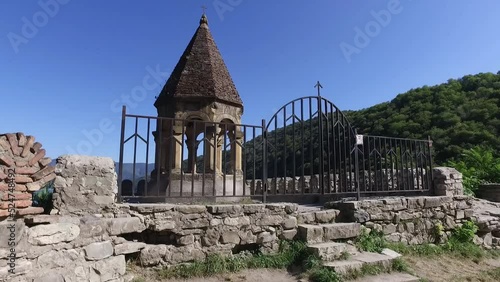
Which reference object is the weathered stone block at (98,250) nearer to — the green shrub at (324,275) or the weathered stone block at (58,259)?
the weathered stone block at (58,259)

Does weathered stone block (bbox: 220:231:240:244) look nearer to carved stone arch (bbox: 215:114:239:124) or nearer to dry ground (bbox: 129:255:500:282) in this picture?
dry ground (bbox: 129:255:500:282)

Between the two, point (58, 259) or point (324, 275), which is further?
point (324, 275)

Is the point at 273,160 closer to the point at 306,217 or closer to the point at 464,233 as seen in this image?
the point at 306,217

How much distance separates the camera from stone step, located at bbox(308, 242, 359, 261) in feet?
14.4

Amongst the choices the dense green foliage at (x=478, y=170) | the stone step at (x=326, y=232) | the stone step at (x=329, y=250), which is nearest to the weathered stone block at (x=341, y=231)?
the stone step at (x=326, y=232)

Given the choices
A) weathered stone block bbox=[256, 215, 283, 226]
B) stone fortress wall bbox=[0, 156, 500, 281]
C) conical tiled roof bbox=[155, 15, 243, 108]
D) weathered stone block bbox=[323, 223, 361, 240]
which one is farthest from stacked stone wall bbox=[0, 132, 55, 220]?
conical tiled roof bbox=[155, 15, 243, 108]

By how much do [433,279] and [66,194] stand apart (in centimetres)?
533

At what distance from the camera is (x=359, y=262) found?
4.38 m

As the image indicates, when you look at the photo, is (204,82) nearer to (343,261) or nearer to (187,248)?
(187,248)

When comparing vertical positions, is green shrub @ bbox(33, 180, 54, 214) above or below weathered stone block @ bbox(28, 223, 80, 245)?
above

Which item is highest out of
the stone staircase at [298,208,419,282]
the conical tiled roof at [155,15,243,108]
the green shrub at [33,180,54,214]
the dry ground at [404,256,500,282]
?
the conical tiled roof at [155,15,243,108]

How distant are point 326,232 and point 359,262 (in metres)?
0.69

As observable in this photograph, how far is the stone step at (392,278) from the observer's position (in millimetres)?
4188

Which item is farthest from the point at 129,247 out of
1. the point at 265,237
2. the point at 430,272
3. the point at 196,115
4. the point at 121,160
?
the point at 430,272
